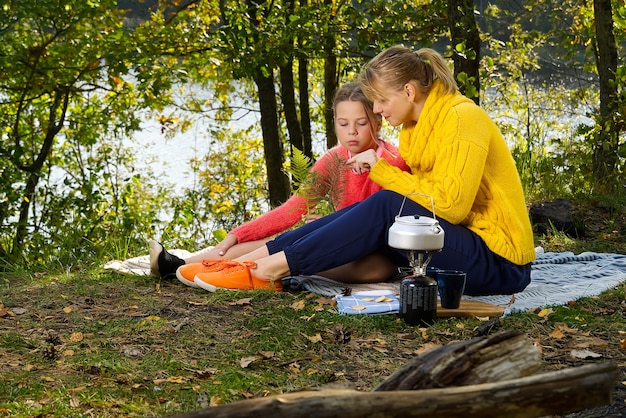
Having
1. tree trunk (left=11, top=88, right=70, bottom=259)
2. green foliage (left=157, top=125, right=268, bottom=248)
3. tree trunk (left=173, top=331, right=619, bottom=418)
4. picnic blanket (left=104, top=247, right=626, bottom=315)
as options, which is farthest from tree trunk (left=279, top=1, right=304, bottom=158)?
tree trunk (left=173, top=331, right=619, bottom=418)

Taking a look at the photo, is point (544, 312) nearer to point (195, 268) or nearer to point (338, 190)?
point (338, 190)

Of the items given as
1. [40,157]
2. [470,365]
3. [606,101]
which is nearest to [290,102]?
[40,157]

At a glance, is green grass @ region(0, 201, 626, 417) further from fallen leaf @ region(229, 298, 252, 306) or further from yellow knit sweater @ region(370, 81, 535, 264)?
yellow knit sweater @ region(370, 81, 535, 264)

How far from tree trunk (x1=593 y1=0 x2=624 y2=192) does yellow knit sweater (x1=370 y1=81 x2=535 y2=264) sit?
311cm

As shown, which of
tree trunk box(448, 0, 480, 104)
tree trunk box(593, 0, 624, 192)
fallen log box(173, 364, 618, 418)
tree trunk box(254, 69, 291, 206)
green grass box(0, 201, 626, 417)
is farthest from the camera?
tree trunk box(254, 69, 291, 206)

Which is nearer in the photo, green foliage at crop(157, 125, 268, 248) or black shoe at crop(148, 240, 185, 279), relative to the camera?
black shoe at crop(148, 240, 185, 279)

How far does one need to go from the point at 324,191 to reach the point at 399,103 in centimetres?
91

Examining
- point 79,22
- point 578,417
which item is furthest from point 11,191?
point 578,417

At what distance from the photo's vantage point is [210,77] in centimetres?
1183

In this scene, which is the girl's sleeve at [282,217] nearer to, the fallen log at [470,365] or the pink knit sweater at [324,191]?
the pink knit sweater at [324,191]

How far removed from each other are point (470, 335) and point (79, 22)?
697 centimetres

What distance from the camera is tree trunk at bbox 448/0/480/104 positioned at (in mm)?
6574

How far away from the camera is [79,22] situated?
904 centimetres

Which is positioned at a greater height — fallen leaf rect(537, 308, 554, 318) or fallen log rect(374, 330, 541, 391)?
fallen log rect(374, 330, 541, 391)
